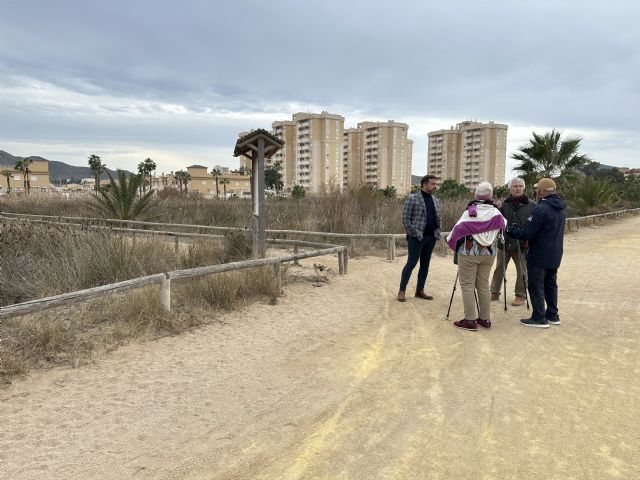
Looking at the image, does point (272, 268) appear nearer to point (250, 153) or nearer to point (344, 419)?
point (250, 153)

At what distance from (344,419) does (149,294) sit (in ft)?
9.40

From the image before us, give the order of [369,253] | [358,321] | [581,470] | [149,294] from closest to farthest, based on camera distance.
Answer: [581,470] < [149,294] < [358,321] < [369,253]

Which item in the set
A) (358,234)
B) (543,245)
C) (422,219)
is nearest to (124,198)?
(358,234)

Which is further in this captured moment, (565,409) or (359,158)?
(359,158)

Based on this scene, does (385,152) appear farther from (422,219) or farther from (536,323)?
(536,323)

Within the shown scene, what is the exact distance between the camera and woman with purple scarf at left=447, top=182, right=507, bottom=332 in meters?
4.89

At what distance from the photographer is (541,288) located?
5105mm

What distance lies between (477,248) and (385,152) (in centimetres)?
10452

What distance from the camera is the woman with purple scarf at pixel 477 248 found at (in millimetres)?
4887

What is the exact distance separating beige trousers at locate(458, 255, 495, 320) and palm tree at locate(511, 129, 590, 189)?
54.7 feet

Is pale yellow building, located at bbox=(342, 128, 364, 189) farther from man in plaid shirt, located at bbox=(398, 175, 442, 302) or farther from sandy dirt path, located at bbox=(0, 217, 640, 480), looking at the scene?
sandy dirt path, located at bbox=(0, 217, 640, 480)

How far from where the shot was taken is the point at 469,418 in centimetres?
300

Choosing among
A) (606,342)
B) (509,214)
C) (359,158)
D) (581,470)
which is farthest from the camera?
(359,158)

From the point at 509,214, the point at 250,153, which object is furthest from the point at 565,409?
the point at 250,153
